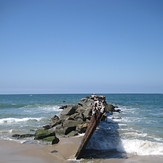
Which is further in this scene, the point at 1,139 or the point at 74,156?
the point at 1,139

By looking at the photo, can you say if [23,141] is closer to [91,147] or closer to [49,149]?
[49,149]

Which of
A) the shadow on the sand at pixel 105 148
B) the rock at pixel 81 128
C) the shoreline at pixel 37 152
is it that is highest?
the rock at pixel 81 128

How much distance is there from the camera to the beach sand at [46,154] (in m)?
11.0

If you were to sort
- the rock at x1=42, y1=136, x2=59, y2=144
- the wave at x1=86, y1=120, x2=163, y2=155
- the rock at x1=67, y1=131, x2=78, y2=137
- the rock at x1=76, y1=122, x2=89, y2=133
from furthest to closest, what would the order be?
1. the rock at x1=76, y1=122, x2=89, y2=133
2. the rock at x1=67, y1=131, x2=78, y2=137
3. the rock at x1=42, y1=136, x2=59, y2=144
4. the wave at x1=86, y1=120, x2=163, y2=155

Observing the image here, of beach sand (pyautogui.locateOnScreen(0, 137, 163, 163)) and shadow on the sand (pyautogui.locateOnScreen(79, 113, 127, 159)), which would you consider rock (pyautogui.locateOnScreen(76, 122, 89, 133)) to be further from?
beach sand (pyautogui.locateOnScreen(0, 137, 163, 163))

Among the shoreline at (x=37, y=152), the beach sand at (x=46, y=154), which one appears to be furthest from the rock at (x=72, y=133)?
the beach sand at (x=46, y=154)

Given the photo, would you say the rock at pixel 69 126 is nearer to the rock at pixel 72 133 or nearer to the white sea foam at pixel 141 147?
the rock at pixel 72 133

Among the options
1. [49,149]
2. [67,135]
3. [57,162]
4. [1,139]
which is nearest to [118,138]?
[67,135]

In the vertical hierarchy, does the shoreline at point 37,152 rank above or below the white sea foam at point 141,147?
below

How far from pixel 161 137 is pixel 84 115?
27.5ft

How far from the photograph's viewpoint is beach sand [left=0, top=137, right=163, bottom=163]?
1103 centimetres

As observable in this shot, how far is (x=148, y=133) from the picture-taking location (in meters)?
17.8

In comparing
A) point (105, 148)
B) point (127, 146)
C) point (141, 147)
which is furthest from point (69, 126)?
point (141, 147)

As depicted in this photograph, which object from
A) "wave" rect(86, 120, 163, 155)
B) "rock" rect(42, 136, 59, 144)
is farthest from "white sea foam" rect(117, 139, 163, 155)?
"rock" rect(42, 136, 59, 144)
